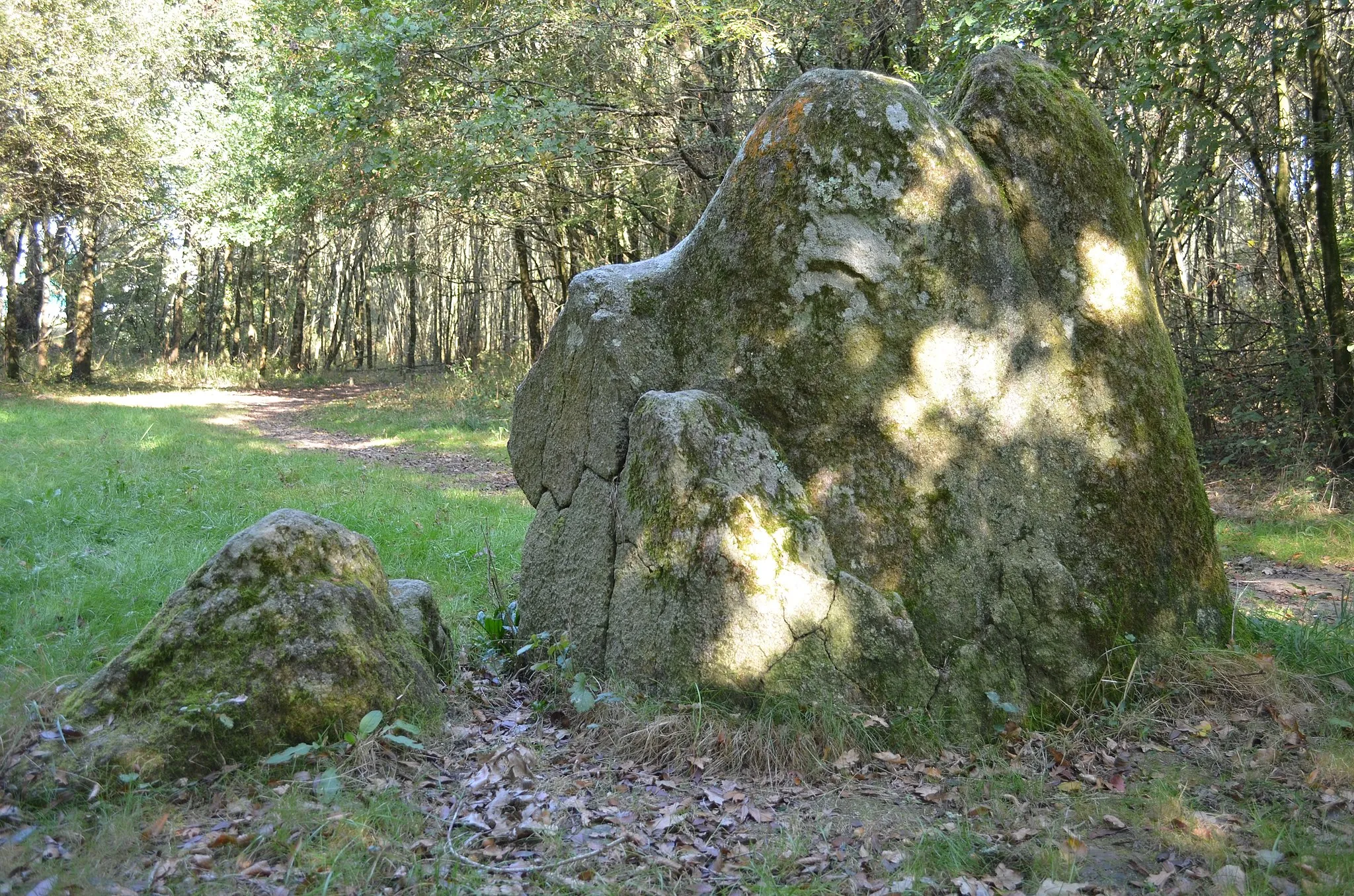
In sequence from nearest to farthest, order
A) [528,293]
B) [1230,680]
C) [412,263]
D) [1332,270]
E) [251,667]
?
1. [251,667]
2. [1230,680]
3. [1332,270]
4. [528,293]
5. [412,263]

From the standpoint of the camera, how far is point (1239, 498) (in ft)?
32.2

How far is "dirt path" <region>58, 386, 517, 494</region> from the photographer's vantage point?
13.2m

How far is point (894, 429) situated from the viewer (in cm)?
473

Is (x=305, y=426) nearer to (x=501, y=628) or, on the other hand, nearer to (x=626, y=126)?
(x=626, y=126)

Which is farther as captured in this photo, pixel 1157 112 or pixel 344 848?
pixel 1157 112

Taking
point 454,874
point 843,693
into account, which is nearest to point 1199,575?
point 843,693

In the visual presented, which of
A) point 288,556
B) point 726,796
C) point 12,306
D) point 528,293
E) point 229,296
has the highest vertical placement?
point 229,296

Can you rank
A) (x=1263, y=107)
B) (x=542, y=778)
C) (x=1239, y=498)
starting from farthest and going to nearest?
(x=1263, y=107) → (x=1239, y=498) → (x=542, y=778)

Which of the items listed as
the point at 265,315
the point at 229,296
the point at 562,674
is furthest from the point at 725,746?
the point at 265,315

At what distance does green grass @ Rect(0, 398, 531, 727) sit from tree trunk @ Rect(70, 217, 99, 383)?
11.3 metres

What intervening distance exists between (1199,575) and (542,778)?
3544mm

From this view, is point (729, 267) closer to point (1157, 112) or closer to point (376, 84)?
point (376, 84)

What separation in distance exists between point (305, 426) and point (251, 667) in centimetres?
1729

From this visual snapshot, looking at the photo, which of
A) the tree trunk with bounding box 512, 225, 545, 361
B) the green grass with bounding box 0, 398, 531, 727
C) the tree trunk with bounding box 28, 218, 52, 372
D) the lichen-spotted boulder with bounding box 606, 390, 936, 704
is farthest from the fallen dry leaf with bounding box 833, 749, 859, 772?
the tree trunk with bounding box 28, 218, 52, 372
